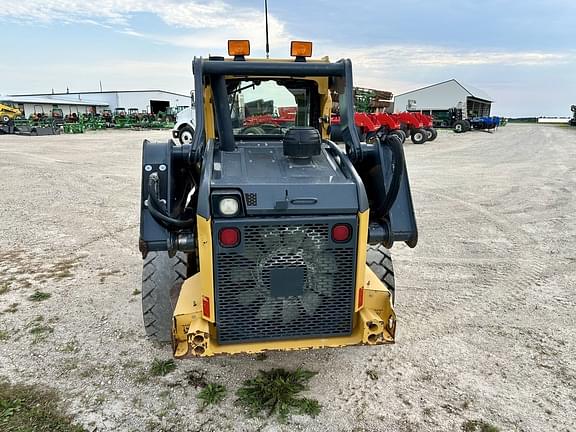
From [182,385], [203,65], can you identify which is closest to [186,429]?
[182,385]

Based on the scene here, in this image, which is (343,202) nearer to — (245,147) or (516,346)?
(245,147)

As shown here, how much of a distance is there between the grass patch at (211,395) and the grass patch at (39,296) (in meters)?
2.35

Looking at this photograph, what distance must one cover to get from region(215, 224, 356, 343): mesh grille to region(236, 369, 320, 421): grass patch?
1.39ft

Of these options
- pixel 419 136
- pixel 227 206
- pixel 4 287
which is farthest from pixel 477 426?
pixel 419 136

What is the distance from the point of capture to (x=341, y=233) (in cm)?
287

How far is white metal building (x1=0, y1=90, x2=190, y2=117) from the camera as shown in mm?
60719

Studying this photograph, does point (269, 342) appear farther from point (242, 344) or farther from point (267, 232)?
point (267, 232)

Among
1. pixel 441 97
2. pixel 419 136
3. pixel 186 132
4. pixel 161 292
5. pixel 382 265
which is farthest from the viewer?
pixel 441 97

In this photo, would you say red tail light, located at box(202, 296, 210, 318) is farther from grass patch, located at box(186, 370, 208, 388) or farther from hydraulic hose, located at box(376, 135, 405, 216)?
hydraulic hose, located at box(376, 135, 405, 216)

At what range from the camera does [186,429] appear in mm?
2803

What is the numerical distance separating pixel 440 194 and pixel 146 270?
25.1ft

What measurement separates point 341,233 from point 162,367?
5.69 feet

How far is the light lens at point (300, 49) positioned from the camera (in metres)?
3.68

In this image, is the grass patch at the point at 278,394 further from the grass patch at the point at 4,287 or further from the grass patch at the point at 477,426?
the grass patch at the point at 4,287
